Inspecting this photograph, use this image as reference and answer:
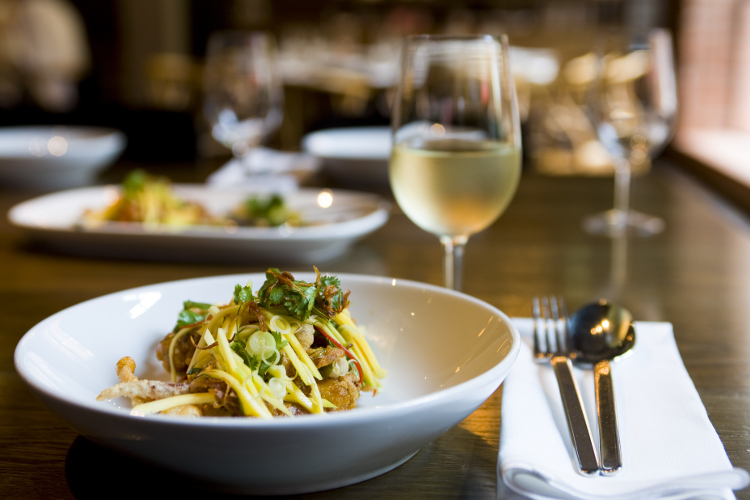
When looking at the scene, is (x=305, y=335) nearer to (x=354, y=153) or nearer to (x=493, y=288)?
(x=493, y=288)

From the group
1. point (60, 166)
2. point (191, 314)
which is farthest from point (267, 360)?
point (60, 166)

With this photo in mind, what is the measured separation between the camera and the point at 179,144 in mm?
2520

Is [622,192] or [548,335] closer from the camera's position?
[548,335]

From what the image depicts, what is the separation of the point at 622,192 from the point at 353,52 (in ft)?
22.3

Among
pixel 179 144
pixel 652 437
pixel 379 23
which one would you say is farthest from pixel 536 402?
pixel 379 23

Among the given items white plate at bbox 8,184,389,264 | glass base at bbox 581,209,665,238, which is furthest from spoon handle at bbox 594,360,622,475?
glass base at bbox 581,209,665,238

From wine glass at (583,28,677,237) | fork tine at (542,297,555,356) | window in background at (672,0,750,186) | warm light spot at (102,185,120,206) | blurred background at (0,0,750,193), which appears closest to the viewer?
fork tine at (542,297,555,356)

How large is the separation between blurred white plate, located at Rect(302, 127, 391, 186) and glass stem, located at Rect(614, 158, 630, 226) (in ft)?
1.90

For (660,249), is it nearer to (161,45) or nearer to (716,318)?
(716,318)

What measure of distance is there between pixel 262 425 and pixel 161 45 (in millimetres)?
9397

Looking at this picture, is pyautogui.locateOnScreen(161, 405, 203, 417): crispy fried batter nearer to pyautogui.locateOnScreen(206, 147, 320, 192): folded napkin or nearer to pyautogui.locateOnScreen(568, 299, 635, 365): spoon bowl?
pyautogui.locateOnScreen(568, 299, 635, 365): spoon bowl

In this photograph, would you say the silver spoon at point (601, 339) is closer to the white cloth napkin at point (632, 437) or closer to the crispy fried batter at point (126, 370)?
the white cloth napkin at point (632, 437)

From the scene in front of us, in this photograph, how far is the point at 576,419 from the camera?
61cm

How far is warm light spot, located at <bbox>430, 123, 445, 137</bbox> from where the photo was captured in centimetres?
93
